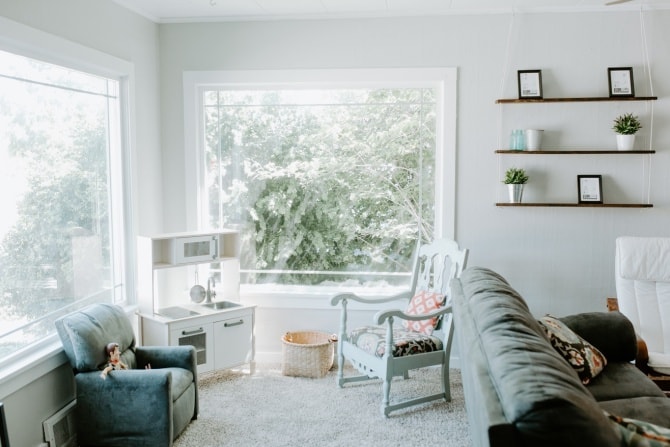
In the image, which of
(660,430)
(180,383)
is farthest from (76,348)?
(660,430)

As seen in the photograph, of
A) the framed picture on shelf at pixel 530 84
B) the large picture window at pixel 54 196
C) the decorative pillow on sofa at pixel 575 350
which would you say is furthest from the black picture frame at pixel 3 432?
the framed picture on shelf at pixel 530 84

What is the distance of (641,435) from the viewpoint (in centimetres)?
151

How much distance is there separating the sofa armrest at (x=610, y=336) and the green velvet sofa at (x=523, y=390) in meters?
0.36

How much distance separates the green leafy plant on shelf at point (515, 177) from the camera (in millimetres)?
3984

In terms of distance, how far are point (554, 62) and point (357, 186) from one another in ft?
5.14

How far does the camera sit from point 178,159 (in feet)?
14.5

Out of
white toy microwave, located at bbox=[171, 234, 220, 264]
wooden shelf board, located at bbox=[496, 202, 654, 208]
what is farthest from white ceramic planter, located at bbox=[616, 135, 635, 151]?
white toy microwave, located at bbox=[171, 234, 220, 264]

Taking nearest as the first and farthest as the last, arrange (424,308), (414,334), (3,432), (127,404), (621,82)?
(3,432) → (127,404) → (414,334) → (424,308) → (621,82)

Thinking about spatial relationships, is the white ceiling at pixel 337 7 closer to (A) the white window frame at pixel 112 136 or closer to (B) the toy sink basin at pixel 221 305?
(A) the white window frame at pixel 112 136

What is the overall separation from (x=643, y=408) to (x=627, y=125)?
2.06m

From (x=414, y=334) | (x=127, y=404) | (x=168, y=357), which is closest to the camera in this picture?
(x=127, y=404)

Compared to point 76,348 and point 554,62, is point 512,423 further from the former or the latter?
point 554,62

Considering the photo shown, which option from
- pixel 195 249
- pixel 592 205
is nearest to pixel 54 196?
pixel 195 249

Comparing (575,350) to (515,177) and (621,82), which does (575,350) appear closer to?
(515,177)
